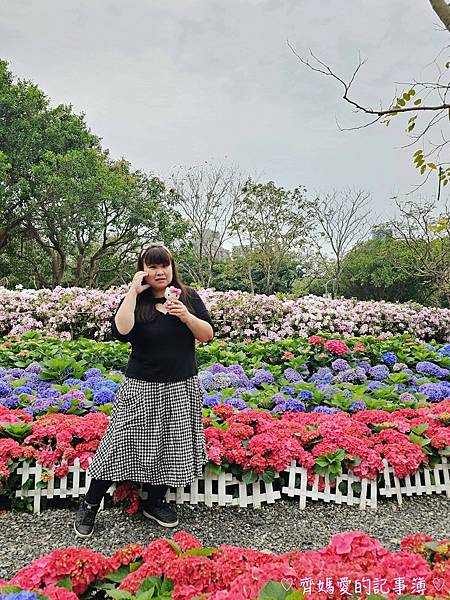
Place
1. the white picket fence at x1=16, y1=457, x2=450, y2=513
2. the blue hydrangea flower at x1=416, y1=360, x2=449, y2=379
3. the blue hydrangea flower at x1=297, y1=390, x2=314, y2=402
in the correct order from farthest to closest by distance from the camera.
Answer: the blue hydrangea flower at x1=416, y1=360, x2=449, y2=379, the blue hydrangea flower at x1=297, y1=390, x2=314, y2=402, the white picket fence at x1=16, y1=457, x2=450, y2=513

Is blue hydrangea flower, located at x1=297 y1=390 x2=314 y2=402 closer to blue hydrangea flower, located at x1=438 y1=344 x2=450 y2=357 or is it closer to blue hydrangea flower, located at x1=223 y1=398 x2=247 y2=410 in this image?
blue hydrangea flower, located at x1=223 y1=398 x2=247 y2=410

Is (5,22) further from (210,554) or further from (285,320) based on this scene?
(210,554)

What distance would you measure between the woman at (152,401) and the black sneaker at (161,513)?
0.16m

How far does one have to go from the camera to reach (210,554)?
1.69m

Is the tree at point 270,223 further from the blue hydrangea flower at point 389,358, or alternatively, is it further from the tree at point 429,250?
the blue hydrangea flower at point 389,358

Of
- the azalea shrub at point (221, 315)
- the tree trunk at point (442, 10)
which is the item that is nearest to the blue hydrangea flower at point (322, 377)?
the azalea shrub at point (221, 315)

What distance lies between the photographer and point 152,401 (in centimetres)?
245

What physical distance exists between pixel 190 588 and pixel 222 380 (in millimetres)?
2758

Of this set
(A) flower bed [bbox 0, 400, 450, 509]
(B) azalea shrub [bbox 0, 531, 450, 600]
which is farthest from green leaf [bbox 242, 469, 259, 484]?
(B) azalea shrub [bbox 0, 531, 450, 600]

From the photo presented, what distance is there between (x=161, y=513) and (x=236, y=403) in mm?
1202

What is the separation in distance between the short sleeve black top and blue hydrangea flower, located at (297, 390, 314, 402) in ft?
5.29

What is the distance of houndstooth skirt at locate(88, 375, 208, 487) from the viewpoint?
244 centimetres

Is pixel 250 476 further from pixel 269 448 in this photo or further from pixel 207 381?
pixel 207 381

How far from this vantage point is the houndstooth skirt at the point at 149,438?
2439mm
